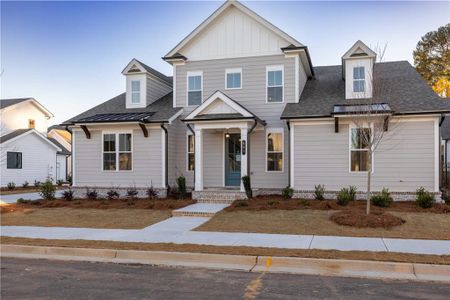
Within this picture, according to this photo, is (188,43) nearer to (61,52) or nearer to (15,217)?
(61,52)

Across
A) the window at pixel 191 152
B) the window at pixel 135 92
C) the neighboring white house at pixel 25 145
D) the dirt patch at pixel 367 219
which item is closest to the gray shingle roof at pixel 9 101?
the neighboring white house at pixel 25 145

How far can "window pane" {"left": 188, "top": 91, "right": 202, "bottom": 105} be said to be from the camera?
771 inches

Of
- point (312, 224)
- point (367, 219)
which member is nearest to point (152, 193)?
point (312, 224)

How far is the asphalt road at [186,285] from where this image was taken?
6.27m

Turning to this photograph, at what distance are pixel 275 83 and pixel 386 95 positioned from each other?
4657 millimetres

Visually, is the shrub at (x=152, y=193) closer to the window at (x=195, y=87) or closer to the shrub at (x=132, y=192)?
the shrub at (x=132, y=192)

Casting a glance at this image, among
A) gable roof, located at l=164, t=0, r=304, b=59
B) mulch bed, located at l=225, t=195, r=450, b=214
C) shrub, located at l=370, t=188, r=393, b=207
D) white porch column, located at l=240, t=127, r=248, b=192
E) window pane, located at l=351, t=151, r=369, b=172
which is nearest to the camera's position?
mulch bed, located at l=225, t=195, r=450, b=214

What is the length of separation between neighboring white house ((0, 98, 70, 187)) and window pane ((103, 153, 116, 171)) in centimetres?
1316

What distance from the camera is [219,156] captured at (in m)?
19.1

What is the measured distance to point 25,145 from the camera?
3328cm

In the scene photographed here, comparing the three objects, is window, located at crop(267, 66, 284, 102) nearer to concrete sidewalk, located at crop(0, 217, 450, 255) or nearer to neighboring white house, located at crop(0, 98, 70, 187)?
concrete sidewalk, located at crop(0, 217, 450, 255)

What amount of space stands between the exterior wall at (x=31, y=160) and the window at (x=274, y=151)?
2074 centimetres

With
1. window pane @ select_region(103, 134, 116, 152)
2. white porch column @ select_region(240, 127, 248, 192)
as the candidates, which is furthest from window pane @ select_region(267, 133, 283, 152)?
window pane @ select_region(103, 134, 116, 152)

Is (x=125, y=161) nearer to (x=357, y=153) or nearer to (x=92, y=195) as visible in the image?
(x=92, y=195)
